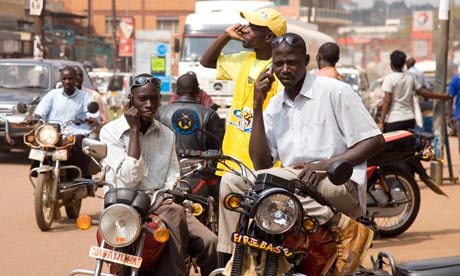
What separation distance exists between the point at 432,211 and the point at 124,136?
6.92m

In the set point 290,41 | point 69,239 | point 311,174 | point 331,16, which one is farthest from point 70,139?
point 331,16

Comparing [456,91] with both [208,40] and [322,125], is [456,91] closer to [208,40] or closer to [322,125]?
[322,125]

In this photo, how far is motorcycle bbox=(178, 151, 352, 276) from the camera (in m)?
4.55

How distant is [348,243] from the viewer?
201 inches

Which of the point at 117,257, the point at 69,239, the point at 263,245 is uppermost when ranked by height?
the point at 263,245

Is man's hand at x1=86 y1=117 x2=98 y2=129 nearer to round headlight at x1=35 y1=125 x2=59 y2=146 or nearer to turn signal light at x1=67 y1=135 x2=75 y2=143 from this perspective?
turn signal light at x1=67 y1=135 x2=75 y2=143

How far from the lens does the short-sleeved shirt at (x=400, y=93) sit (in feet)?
42.5

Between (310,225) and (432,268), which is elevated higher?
(310,225)

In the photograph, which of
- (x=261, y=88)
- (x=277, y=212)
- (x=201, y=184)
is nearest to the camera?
(x=277, y=212)

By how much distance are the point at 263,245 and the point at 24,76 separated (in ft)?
48.8

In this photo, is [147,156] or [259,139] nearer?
[259,139]

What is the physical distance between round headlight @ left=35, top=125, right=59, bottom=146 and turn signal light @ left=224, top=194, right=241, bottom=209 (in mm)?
6059

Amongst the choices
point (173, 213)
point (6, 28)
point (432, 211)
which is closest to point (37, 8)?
point (6, 28)

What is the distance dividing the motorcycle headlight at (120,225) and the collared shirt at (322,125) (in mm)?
990
